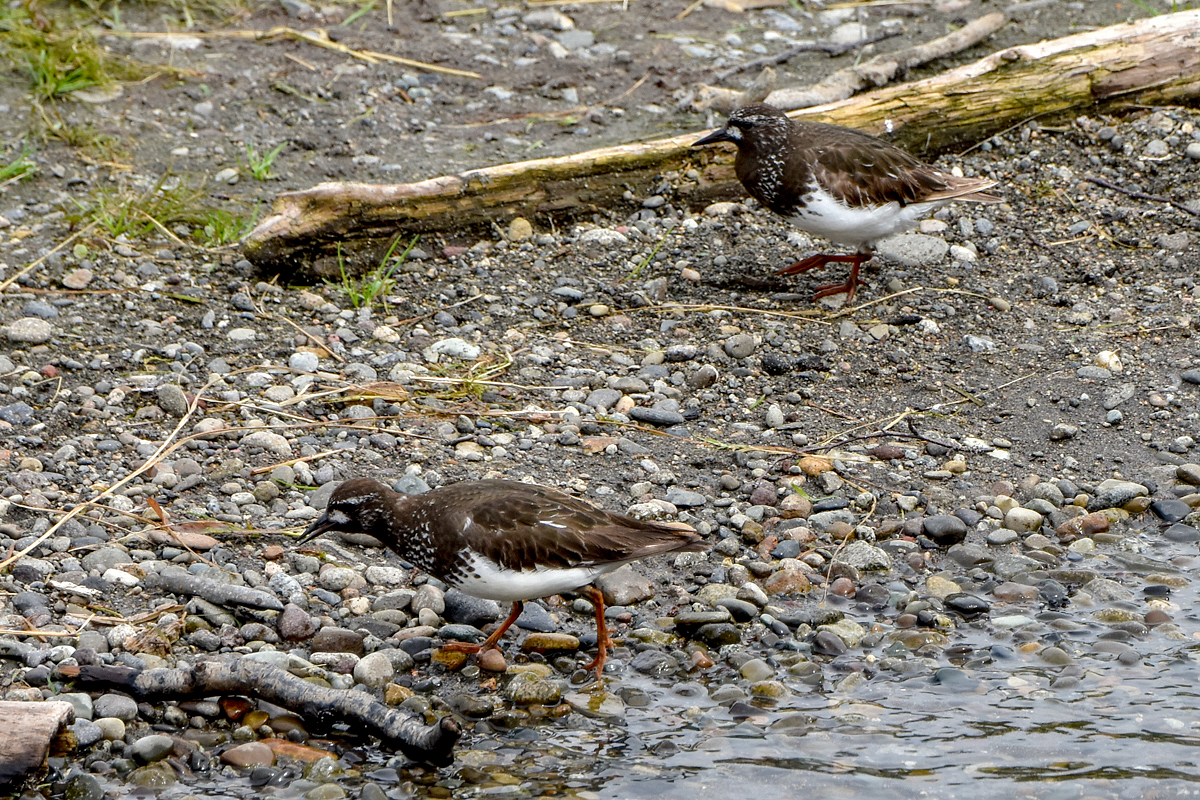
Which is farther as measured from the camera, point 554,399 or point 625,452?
point 554,399

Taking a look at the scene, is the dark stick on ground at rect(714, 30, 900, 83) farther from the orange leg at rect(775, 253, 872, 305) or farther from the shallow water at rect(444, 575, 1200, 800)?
the shallow water at rect(444, 575, 1200, 800)

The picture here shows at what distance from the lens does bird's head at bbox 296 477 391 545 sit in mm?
5480

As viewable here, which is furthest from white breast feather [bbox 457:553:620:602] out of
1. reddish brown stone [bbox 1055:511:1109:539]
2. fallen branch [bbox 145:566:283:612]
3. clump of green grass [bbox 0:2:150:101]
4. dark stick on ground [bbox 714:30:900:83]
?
clump of green grass [bbox 0:2:150:101]

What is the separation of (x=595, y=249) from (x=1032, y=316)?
2816 mm

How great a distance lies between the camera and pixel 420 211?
826 centimetres

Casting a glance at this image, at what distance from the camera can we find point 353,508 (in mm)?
5500

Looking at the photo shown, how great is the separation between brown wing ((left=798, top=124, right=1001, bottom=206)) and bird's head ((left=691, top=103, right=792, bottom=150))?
0.21 metres

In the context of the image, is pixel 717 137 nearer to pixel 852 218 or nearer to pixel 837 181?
pixel 837 181

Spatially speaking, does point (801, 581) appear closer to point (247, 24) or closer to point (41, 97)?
point (41, 97)

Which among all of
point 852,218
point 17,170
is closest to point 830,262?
point 852,218

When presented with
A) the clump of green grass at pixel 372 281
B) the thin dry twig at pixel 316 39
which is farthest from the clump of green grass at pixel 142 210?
the thin dry twig at pixel 316 39

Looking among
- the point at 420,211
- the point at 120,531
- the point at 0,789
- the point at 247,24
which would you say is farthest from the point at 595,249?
the point at 0,789

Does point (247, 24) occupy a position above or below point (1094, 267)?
above

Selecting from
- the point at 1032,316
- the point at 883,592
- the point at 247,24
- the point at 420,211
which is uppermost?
the point at 247,24
